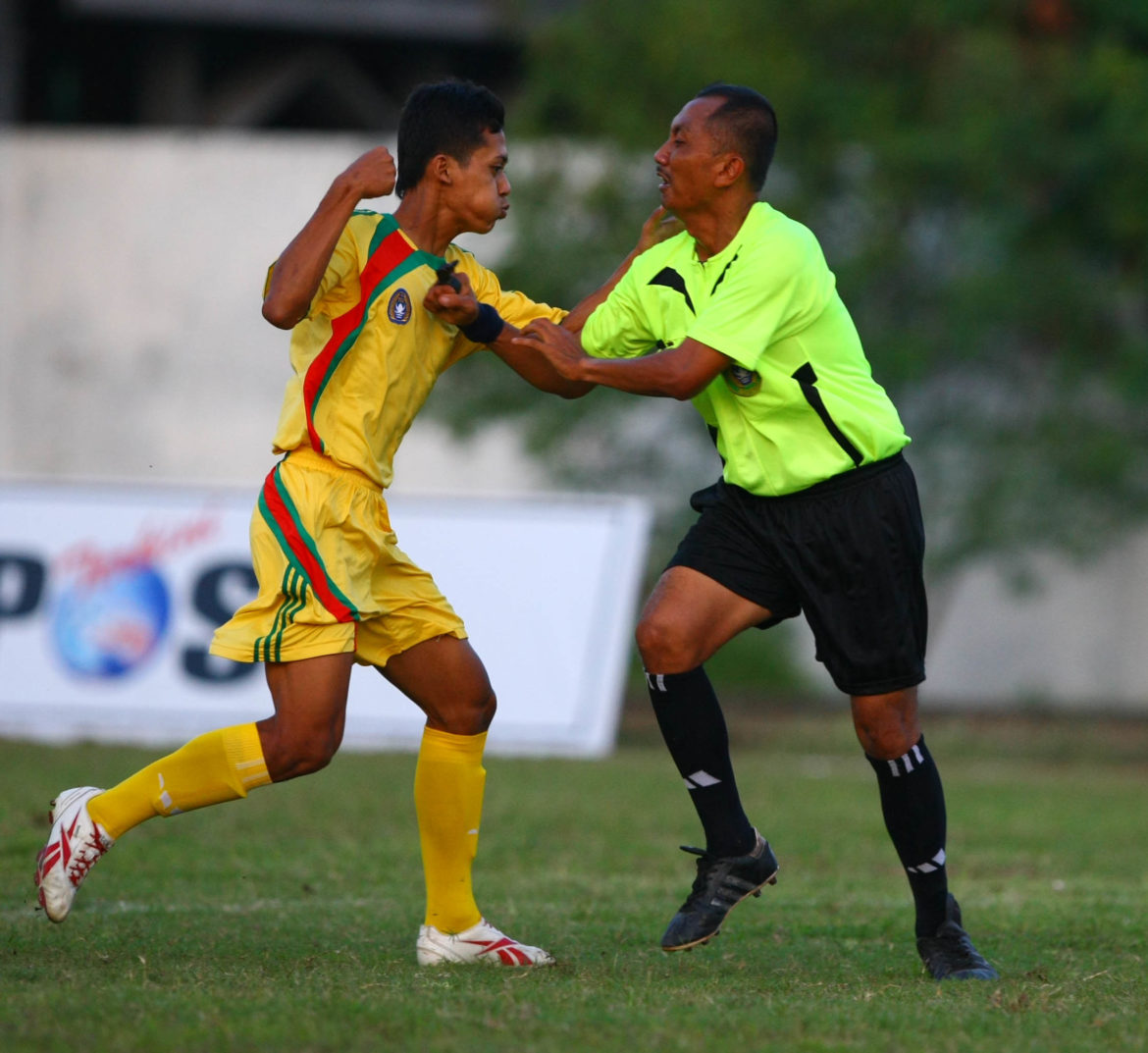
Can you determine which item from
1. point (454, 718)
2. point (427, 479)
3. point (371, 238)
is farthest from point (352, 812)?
point (427, 479)

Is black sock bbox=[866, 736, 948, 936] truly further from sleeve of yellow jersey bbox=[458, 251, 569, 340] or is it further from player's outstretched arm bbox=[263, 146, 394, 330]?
player's outstretched arm bbox=[263, 146, 394, 330]

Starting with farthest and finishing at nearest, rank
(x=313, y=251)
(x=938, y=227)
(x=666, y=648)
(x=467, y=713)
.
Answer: (x=938, y=227)
(x=467, y=713)
(x=666, y=648)
(x=313, y=251)

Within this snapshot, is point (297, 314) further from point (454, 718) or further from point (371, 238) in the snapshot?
point (454, 718)

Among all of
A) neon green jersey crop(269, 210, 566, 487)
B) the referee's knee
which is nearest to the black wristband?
neon green jersey crop(269, 210, 566, 487)

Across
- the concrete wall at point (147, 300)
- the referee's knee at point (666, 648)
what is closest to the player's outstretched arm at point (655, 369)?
the referee's knee at point (666, 648)

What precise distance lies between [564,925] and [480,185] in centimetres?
245

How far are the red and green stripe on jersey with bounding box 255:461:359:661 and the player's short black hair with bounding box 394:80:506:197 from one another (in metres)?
1.07

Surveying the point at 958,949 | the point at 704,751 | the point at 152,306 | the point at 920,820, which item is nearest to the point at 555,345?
the point at 704,751

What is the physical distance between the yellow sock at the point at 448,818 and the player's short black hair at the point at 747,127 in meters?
1.85

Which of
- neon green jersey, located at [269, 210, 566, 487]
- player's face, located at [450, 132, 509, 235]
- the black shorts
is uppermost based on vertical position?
player's face, located at [450, 132, 509, 235]

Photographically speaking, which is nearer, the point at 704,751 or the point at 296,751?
the point at 296,751

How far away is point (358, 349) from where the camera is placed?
4816 millimetres

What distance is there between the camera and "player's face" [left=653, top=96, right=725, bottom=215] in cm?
484

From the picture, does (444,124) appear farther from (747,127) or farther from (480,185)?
(747,127)
